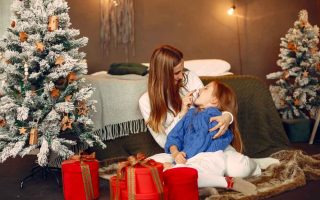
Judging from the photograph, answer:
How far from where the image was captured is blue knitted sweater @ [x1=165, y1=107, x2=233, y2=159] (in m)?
2.42

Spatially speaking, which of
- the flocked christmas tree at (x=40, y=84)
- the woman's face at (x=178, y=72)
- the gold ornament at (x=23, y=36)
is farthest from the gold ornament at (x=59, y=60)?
the woman's face at (x=178, y=72)

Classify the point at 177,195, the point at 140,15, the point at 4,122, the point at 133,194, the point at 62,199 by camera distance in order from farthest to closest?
the point at 140,15 → the point at 4,122 → the point at 62,199 → the point at 177,195 → the point at 133,194

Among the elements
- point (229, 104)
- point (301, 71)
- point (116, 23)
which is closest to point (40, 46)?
point (229, 104)

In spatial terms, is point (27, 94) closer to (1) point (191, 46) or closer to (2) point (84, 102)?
(2) point (84, 102)

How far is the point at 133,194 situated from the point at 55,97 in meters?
1.08

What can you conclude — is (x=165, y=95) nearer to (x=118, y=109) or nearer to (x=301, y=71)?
(x=118, y=109)

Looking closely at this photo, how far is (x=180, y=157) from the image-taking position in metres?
2.34

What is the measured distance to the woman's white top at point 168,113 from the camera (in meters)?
2.72

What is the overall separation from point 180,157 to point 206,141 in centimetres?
19

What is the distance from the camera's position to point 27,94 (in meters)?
2.47

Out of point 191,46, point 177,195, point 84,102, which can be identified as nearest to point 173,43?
point 191,46

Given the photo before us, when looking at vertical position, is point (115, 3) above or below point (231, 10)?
above

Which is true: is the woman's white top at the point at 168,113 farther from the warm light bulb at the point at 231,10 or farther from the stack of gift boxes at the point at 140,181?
the warm light bulb at the point at 231,10

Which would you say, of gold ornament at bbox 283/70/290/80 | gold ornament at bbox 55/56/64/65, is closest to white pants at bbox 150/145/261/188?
gold ornament at bbox 55/56/64/65
